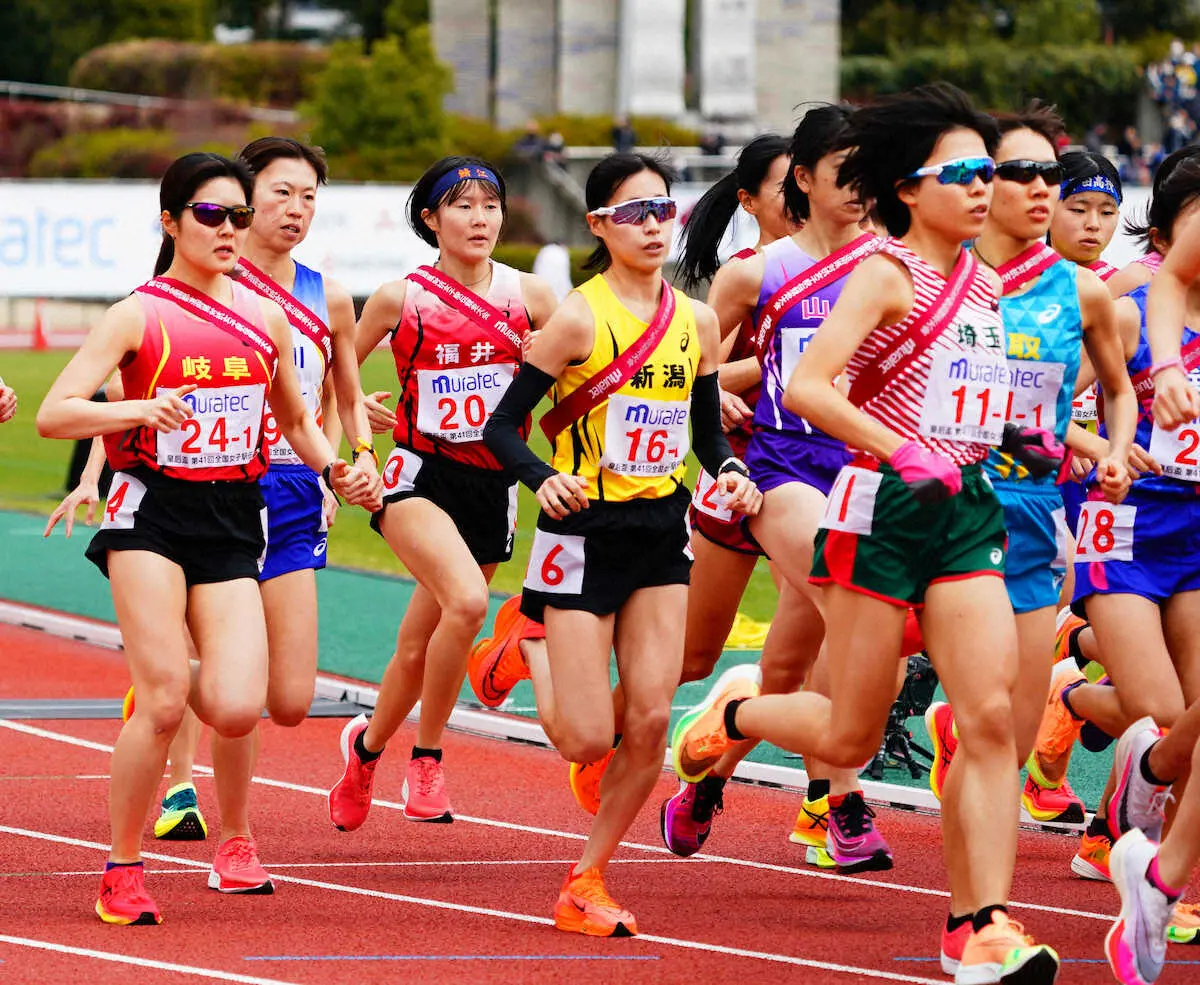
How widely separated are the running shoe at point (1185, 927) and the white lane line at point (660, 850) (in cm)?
32

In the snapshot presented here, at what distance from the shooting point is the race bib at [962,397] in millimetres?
6074

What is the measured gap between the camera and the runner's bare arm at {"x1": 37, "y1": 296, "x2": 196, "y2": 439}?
21.4 ft

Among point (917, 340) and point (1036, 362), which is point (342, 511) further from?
point (917, 340)

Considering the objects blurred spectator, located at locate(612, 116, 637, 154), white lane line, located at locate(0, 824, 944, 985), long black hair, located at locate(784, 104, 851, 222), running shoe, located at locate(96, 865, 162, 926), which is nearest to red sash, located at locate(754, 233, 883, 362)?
long black hair, located at locate(784, 104, 851, 222)

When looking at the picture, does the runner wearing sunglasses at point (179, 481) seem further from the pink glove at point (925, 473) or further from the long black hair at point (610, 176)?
the pink glove at point (925, 473)

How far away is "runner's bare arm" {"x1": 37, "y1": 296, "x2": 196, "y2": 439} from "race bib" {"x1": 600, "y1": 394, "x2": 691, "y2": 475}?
1.27 meters

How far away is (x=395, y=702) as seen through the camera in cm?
846

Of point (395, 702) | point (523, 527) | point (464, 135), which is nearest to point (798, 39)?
point (464, 135)

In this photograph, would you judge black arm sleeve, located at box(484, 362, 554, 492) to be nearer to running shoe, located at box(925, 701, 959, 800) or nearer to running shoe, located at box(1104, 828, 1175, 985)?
running shoe, located at box(925, 701, 959, 800)

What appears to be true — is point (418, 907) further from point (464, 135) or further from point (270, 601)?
point (464, 135)

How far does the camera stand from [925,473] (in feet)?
19.1

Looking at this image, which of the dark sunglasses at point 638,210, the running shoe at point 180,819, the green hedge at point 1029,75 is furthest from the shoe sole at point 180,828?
the green hedge at point 1029,75

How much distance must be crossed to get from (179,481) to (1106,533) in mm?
2920

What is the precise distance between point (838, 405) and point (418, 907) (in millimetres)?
2240
